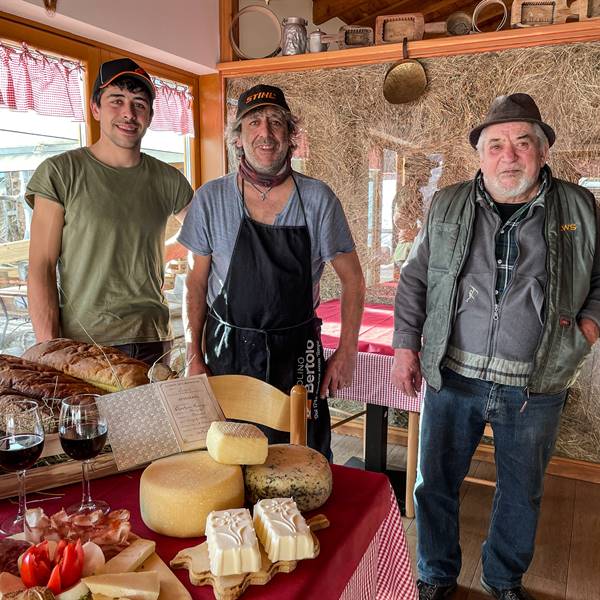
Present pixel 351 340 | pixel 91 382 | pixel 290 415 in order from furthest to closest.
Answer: pixel 351 340, pixel 290 415, pixel 91 382

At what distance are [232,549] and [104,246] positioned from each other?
1363 mm

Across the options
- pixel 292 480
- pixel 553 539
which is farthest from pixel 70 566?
pixel 553 539

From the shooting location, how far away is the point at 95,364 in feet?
4.10

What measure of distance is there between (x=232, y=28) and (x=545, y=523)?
3.31m

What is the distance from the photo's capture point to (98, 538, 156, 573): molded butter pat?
2.61 ft

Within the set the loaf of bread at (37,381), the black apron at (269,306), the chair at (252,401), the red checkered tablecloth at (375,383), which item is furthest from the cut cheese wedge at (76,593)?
the red checkered tablecloth at (375,383)

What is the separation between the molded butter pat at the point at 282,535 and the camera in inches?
32.3

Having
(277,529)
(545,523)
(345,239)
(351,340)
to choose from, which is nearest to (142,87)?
(345,239)

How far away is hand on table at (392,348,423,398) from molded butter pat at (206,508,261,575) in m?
1.32

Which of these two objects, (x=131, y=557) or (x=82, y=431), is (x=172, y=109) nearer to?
(x=82, y=431)

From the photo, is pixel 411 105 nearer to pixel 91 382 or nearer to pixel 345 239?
pixel 345 239

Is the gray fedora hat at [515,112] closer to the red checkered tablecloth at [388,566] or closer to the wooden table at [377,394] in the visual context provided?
the wooden table at [377,394]

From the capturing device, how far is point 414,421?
2568 millimetres

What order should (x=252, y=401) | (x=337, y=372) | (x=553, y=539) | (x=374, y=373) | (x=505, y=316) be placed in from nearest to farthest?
(x=252, y=401) < (x=505, y=316) < (x=337, y=372) < (x=553, y=539) < (x=374, y=373)
